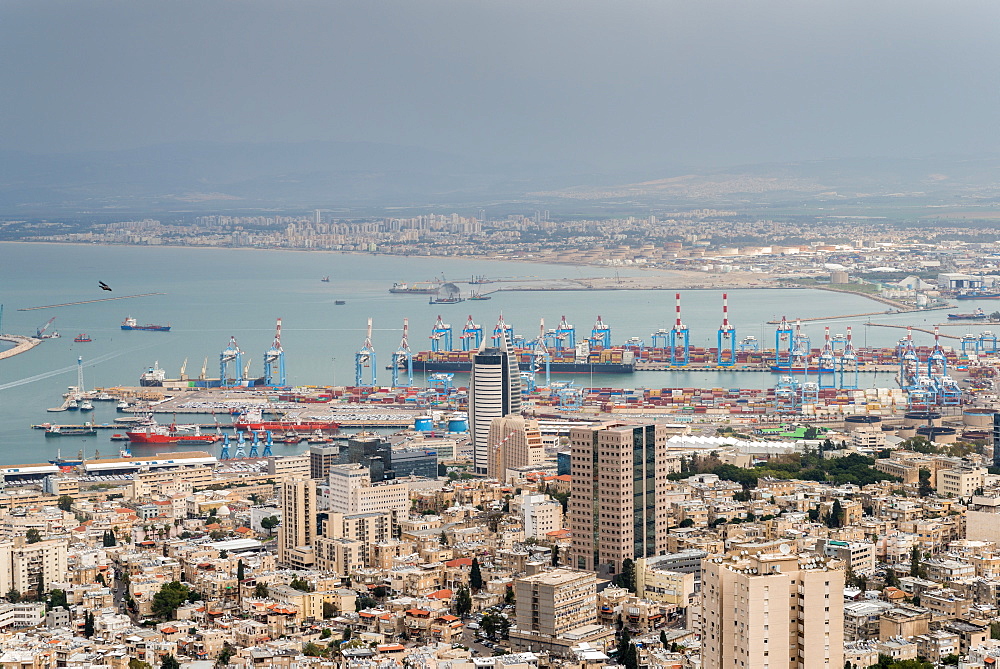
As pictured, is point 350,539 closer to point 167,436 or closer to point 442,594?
point 442,594

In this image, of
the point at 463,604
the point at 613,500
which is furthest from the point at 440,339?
the point at 463,604

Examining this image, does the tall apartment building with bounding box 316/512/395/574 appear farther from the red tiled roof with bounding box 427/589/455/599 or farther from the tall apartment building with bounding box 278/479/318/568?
the red tiled roof with bounding box 427/589/455/599

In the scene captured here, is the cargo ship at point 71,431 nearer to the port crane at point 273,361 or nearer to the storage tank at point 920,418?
the port crane at point 273,361

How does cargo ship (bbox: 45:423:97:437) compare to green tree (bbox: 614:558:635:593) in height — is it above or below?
below

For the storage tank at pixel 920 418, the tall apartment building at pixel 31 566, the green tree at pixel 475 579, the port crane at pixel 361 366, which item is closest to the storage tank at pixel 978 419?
the storage tank at pixel 920 418

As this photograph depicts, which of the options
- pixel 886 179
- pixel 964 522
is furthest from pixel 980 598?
pixel 886 179

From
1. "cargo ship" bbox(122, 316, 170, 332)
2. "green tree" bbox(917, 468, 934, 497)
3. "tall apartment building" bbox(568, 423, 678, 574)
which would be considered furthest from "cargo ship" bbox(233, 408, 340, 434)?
"cargo ship" bbox(122, 316, 170, 332)

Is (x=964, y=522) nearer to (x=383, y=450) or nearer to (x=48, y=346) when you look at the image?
(x=383, y=450)
